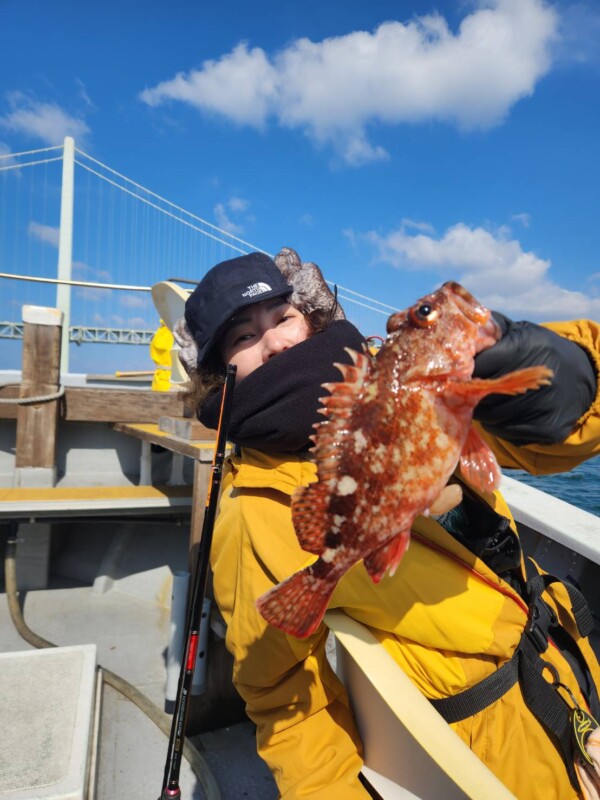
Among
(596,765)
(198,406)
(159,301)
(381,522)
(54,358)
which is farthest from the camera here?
(159,301)

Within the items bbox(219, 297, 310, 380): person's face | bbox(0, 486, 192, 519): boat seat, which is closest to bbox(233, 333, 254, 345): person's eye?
bbox(219, 297, 310, 380): person's face

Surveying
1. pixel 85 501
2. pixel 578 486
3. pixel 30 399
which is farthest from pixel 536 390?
pixel 578 486

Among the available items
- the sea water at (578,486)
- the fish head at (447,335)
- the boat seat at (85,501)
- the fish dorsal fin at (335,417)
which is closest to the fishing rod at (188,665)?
the fish dorsal fin at (335,417)

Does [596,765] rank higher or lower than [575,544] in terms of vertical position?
lower

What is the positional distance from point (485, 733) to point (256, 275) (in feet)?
6.15

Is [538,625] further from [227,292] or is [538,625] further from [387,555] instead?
[227,292]

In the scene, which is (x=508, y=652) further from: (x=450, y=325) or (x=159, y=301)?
(x=159, y=301)

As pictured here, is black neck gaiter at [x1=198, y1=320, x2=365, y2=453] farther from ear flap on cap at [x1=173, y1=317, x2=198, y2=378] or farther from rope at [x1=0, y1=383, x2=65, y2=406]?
rope at [x1=0, y1=383, x2=65, y2=406]

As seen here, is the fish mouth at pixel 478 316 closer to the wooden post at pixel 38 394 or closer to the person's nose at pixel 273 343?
the person's nose at pixel 273 343

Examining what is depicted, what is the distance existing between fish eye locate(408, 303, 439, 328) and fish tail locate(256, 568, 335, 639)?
2.39 feet

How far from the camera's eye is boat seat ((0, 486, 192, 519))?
4441 millimetres

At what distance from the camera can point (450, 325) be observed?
1300mm

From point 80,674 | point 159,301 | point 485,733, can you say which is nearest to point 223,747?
point 80,674

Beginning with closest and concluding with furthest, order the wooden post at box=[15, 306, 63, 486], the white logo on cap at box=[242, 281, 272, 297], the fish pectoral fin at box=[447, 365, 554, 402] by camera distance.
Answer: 1. the fish pectoral fin at box=[447, 365, 554, 402]
2. the white logo on cap at box=[242, 281, 272, 297]
3. the wooden post at box=[15, 306, 63, 486]
